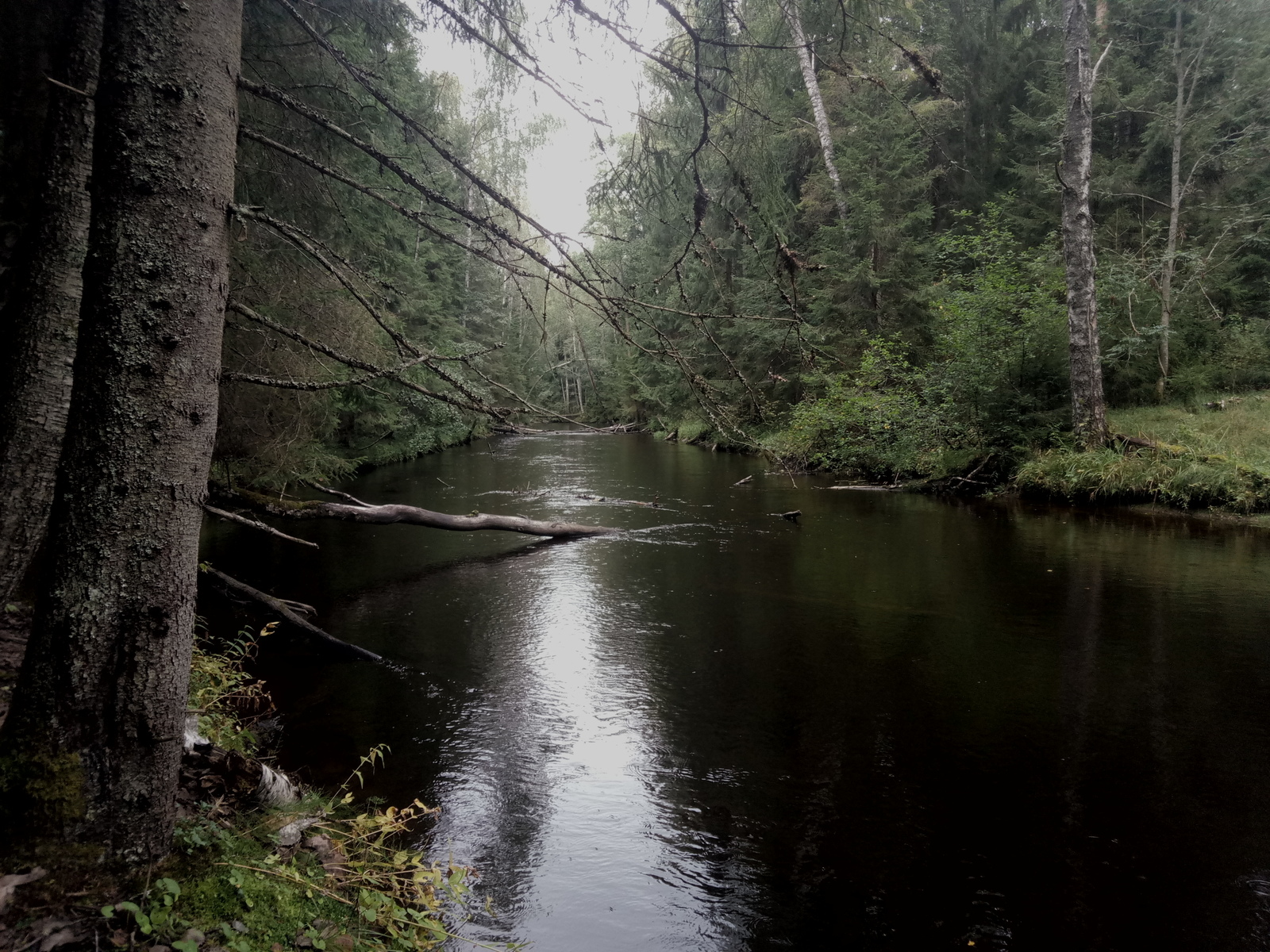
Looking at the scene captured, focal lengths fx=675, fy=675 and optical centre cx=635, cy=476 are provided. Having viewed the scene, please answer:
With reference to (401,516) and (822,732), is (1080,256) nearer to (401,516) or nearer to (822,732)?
(822,732)

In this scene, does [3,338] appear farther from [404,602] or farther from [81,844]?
[404,602]

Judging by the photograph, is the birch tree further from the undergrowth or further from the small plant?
the small plant

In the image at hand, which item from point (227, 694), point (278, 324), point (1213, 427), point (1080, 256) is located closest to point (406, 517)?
point (227, 694)

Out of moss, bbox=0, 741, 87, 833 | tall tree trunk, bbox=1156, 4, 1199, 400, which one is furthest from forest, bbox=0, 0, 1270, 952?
tall tree trunk, bbox=1156, 4, 1199, 400

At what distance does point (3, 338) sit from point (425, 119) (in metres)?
3.02

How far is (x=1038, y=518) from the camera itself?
11.2 meters

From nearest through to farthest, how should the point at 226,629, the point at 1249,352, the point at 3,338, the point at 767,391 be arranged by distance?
the point at 3,338, the point at 226,629, the point at 1249,352, the point at 767,391

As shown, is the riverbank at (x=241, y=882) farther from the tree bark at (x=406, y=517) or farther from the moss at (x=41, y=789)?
the tree bark at (x=406, y=517)

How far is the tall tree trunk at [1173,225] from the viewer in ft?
45.4

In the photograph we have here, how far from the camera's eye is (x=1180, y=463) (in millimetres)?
11047

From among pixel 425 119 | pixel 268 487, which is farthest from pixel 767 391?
pixel 425 119

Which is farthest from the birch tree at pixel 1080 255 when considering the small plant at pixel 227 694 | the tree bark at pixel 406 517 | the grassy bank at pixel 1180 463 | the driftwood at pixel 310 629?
the small plant at pixel 227 694

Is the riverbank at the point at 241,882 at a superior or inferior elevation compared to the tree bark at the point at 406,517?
inferior

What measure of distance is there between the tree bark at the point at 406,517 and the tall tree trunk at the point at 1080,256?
890cm
